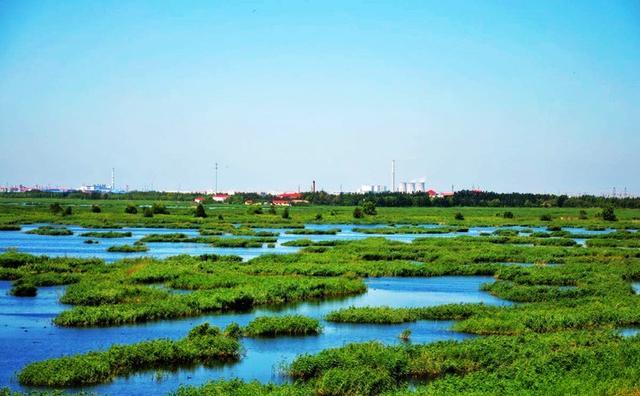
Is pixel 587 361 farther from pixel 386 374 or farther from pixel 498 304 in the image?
pixel 498 304

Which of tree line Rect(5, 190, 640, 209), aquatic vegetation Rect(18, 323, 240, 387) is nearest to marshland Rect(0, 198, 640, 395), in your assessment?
aquatic vegetation Rect(18, 323, 240, 387)

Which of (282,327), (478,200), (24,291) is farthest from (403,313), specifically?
(478,200)

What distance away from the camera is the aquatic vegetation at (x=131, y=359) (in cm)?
1780

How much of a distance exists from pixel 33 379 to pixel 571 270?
92.2 ft

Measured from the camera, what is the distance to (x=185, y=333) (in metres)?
23.5

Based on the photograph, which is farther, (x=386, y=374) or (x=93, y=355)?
(x=93, y=355)

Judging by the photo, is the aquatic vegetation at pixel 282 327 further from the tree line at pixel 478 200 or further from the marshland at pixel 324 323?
the tree line at pixel 478 200

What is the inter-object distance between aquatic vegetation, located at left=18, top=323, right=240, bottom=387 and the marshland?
39 mm

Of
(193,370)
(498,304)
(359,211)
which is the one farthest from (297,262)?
(359,211)

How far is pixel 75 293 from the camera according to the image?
2916cm

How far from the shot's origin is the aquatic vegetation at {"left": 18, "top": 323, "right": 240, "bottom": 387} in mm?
17797

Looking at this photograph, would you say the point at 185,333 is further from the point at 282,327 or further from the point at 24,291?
the point at 24,291

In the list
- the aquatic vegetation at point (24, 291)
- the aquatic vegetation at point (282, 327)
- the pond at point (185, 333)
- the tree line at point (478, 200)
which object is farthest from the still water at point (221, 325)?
the tree line at point (478, 200)

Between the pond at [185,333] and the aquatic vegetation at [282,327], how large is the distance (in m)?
0.49
